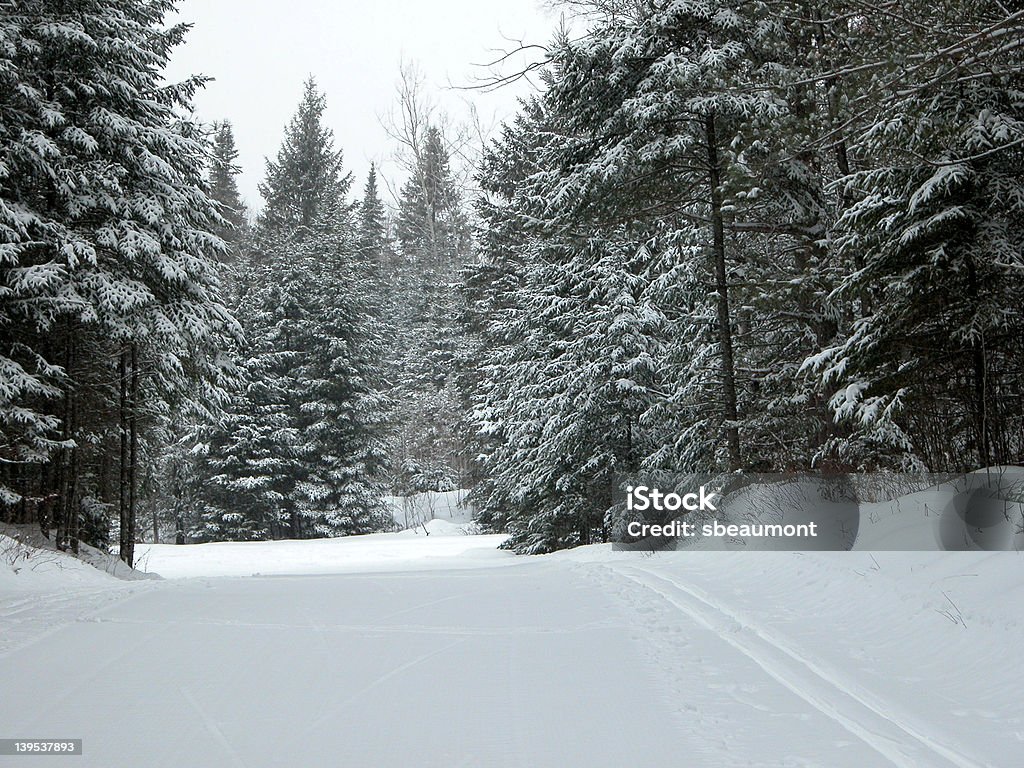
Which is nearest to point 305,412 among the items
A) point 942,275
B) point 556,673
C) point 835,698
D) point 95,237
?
point 95,237

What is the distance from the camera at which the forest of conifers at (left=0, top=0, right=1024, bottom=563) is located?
8805mm

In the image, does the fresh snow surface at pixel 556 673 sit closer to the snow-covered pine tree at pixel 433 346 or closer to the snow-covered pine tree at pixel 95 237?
the snow-covered pine tree at pixel 95 237

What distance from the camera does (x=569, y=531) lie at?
2019cm

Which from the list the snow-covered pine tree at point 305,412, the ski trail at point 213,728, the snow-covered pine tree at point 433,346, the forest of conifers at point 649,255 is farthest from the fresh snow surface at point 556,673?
the snow-covered pine tree at point 433,346

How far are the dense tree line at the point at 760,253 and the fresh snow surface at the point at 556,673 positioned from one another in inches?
105

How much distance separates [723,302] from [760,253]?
7.60ft

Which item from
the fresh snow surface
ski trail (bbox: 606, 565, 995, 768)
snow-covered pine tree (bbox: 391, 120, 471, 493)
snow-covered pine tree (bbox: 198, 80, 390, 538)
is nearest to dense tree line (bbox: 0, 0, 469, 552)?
the fresh snow surface

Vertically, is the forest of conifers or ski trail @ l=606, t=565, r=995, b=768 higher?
the forest of conifers

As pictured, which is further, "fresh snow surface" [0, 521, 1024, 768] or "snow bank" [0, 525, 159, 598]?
"snow bank" [0, 525, 159, 598]

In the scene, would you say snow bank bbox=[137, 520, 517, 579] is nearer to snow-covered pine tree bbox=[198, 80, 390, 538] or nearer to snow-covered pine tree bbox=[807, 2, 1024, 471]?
snow-covered pine tree bbox=[198, 80, 390, 538]

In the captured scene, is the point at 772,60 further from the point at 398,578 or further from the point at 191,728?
the point at 191,728

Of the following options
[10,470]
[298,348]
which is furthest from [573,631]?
[298,348]

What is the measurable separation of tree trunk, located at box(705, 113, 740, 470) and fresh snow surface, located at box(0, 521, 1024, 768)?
3.88 meters

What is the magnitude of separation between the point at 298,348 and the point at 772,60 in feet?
76.0
